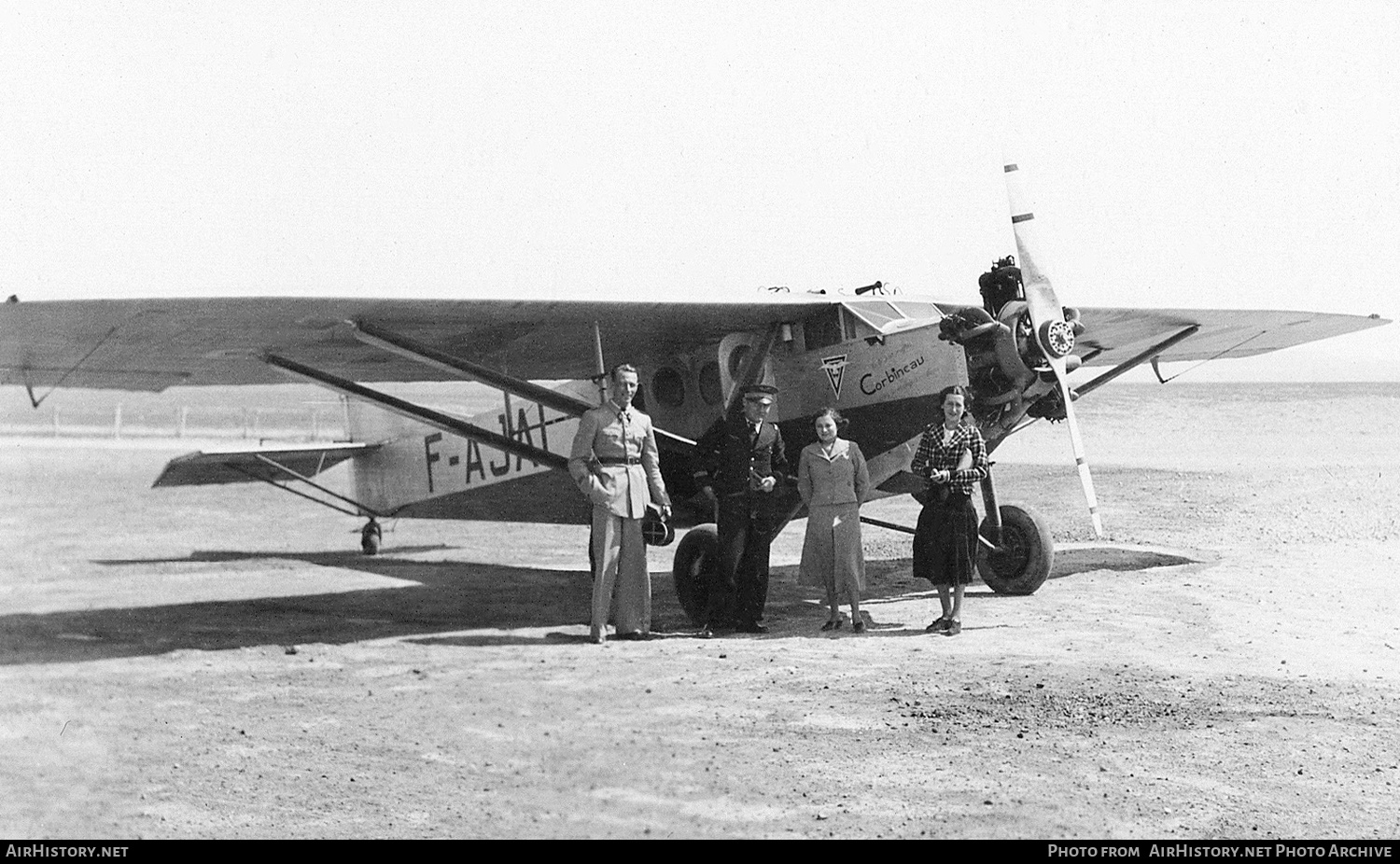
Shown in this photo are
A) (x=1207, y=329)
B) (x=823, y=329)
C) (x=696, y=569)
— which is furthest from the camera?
(x=1207, y=329)

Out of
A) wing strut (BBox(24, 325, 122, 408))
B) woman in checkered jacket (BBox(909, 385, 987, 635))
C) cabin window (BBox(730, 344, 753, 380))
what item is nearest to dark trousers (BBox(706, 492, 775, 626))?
woman in checkered jacket (BBox(909, 385, 987, 635))

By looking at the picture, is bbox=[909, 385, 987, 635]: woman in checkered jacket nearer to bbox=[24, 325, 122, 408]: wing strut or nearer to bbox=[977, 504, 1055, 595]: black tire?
bbox=[977, 504, 1055, 595]: black tire

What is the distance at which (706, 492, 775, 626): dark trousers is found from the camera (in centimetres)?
920

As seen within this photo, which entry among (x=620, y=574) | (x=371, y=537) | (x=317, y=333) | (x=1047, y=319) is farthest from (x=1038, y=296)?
(x=371, y=537)

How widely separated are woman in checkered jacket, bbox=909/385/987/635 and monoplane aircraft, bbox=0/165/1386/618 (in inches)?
36.7

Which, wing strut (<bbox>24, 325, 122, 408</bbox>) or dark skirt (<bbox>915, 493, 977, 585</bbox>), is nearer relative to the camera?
wing strut (<bbox>24, 325, 122, 408</bbox>)

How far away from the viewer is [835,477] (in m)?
9.26

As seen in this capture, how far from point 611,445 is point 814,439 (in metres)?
2.40

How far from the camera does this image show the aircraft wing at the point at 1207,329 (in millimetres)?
13016

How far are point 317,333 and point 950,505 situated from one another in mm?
4960

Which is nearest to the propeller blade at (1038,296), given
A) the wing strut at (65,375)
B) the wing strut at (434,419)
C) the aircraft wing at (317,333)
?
the aircraft wing at (317,333)

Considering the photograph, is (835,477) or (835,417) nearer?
(835,477)

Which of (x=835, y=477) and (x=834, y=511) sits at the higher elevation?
(x=835, y=477)

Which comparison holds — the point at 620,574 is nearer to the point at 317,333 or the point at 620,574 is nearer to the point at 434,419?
the point at 434,419
